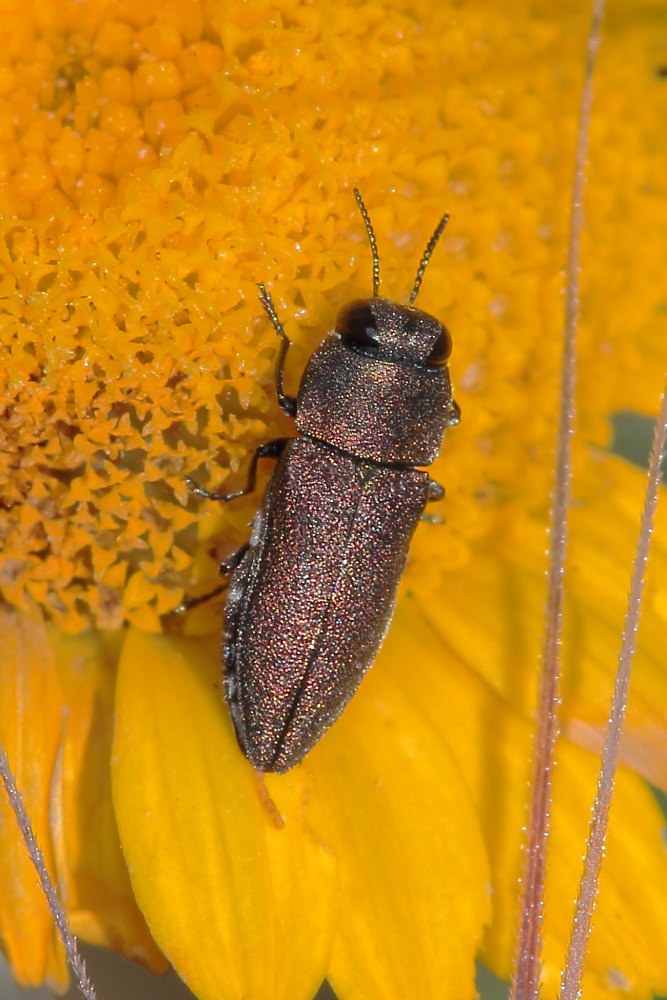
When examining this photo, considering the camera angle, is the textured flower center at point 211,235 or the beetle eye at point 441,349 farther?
the beetle eye at point 441,349

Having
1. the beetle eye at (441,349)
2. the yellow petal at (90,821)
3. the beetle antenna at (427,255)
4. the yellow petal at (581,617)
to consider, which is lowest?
the yellow petal at (90,821)

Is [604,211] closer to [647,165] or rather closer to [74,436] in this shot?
[647,165]

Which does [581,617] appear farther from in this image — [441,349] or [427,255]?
[427,255]

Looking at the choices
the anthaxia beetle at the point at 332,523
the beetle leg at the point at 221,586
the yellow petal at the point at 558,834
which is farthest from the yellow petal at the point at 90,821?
the yellow petal at the point at 558,834

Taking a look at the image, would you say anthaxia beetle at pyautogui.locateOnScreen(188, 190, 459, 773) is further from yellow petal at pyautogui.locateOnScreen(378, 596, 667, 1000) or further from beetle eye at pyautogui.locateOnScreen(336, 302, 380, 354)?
yellow petal at pyautogui.locateOnScreen(378, 596, 667, 1000)

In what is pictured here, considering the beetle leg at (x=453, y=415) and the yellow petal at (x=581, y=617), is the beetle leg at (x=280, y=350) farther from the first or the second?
the yellow petal at (x=581, y=617)

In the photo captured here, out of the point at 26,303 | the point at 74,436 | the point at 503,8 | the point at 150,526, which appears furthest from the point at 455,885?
the point at 503,8

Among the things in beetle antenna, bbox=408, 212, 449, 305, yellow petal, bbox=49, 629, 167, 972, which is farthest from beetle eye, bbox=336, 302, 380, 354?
yellow petal, bbox=49, 629, 167, 972

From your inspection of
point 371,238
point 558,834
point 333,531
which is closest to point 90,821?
point 333,531
